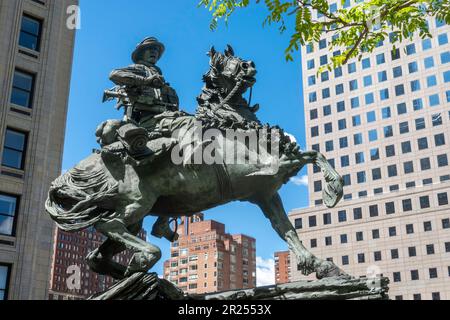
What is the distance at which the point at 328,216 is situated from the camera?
87.2m

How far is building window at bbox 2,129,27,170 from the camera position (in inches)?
1242

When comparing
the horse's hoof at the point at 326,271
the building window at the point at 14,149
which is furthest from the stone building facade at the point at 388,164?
the horse's hoof at the point at 326,271

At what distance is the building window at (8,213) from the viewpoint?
30094 millimetres

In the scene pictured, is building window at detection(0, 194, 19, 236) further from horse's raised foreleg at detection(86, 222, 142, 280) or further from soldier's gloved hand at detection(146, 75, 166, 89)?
soldier's gloved hand at detection(146, 75, 166, 89)

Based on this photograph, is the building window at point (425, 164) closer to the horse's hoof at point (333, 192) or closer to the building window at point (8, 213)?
the building window at point (8, 213)

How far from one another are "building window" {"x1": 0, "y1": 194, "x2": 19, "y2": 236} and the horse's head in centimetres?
2508

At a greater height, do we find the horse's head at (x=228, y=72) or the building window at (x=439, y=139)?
the building window at (x=439, y=139)

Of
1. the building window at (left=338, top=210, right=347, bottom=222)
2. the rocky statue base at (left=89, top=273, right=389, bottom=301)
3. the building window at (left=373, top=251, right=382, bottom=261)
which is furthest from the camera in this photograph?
the building window at (left=338, top=210, right=347, bottom=222)

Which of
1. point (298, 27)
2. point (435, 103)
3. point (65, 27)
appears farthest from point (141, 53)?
point (435, 103)

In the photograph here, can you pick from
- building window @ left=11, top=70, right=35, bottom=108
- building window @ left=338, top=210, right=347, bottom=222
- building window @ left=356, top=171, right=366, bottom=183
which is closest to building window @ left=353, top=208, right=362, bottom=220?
building window @ left=338, top=210, right=347, bottom=222

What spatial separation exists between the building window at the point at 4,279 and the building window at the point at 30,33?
13746 millimetres

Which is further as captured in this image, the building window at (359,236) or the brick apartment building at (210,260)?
the brick apartment building at (210,260)

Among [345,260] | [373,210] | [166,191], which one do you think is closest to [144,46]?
[166,191]
